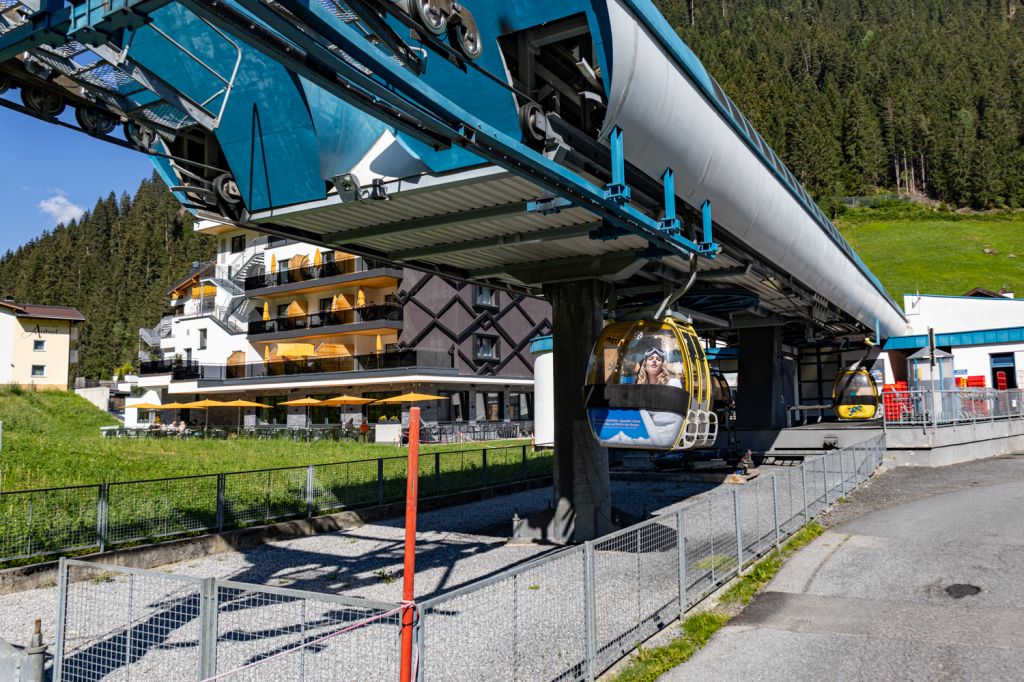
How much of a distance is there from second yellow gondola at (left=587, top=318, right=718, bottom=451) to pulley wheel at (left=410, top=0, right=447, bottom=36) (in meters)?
5.13

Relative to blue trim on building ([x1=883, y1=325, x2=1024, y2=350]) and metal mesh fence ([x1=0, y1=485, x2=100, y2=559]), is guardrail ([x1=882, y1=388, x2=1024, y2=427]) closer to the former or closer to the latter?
blue trim on building ([x1=883, y1=325, x2=1024, y2=350])

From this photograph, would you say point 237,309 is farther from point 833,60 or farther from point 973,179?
point 833,60

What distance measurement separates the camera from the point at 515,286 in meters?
17.4

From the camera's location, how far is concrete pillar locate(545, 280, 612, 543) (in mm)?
13844

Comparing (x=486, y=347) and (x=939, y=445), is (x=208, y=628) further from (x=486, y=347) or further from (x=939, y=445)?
(x=486, y=347)

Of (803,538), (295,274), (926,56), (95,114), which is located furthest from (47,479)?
(926,56)

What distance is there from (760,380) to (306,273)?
33.2m

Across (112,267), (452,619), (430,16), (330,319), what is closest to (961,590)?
(452,619)

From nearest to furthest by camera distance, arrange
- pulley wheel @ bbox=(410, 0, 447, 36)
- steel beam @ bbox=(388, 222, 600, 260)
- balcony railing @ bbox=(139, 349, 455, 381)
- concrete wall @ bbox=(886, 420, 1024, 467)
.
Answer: pulley wheel @ bbox=(410, 0, 447, 36) → steel beam @ bbox=(388, 222, 600, 260) → concrete wall @ bbox=(886, 420, 1024, 467) → balcony railing @ bbox=(139, 349, 455, 381)

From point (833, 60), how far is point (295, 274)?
Result: 433ft

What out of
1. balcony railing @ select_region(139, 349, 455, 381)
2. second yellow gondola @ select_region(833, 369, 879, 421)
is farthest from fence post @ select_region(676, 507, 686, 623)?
balcony railing @ select_region(139, 349, 455, 381)

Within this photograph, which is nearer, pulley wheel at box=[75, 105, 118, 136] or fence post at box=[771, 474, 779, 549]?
pulley wheel at box=[75, 105, 118, 136]

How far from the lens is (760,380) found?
28922 millimetres

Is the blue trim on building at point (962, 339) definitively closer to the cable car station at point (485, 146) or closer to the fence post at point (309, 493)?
the cable car station at point (485, 146)
